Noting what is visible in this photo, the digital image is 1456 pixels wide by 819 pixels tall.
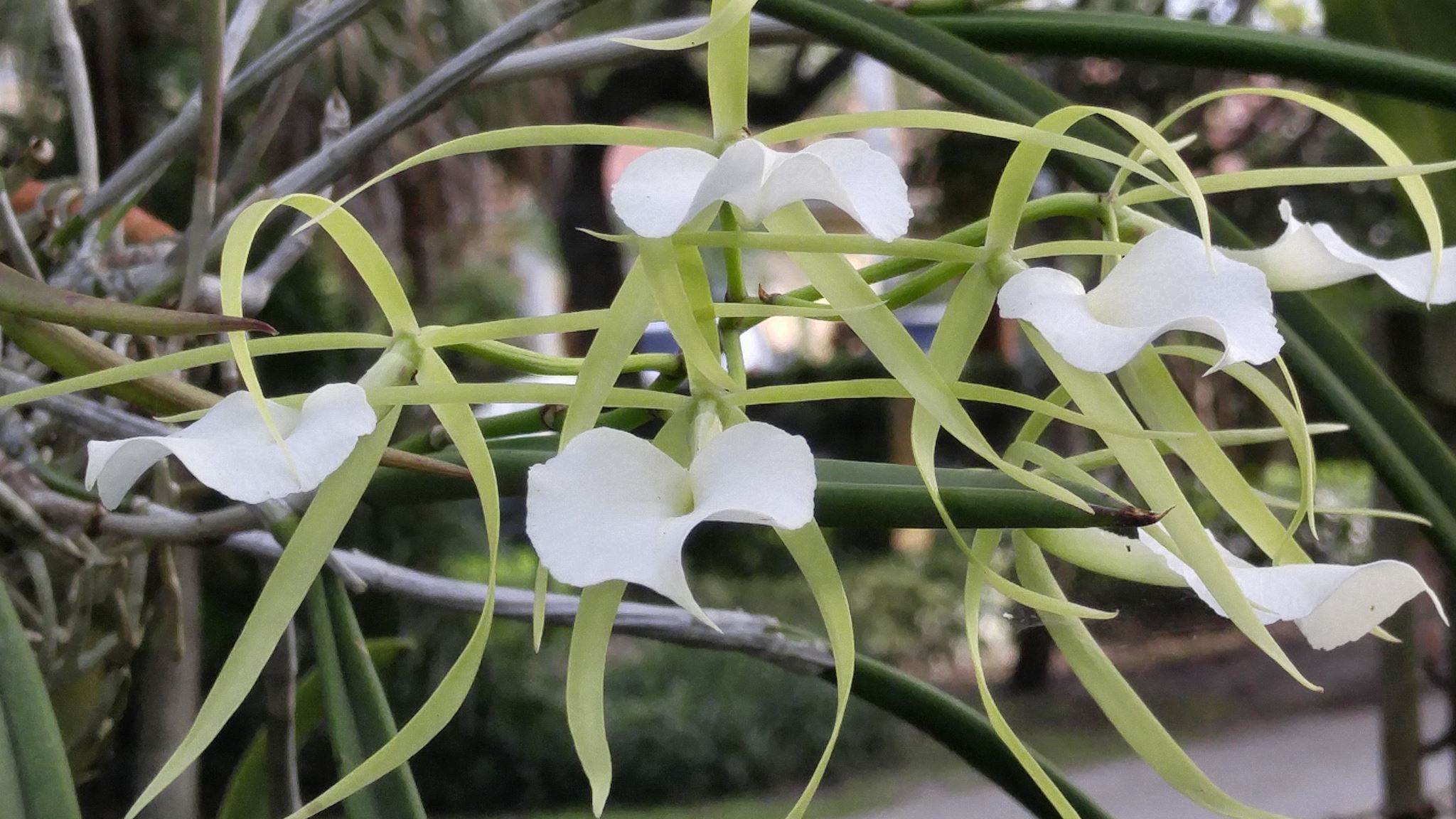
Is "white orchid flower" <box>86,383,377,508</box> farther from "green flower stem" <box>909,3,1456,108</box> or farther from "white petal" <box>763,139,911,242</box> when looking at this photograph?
"green flower stem" <box>909,3,1456,108</box>

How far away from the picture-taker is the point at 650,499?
14 centimetres

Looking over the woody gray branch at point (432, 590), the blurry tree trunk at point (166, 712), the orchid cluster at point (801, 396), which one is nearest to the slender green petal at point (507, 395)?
the orchid cluster at point (801, 396)

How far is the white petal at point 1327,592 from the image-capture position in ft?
0.45

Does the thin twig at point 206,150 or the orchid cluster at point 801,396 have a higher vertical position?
the thin twig at point 206,150

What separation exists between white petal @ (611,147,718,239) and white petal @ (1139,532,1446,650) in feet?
0.27

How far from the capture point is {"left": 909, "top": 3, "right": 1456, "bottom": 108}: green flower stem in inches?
8.9

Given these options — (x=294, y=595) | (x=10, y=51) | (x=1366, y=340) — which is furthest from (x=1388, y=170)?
(x=10, y=51)

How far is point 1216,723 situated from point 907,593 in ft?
2.23

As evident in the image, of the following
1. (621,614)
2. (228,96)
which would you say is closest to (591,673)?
(621,614)

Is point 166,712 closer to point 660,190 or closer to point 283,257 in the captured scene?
point 283,257

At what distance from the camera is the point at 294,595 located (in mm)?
147

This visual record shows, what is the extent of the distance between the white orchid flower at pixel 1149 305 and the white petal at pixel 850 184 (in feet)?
0.07

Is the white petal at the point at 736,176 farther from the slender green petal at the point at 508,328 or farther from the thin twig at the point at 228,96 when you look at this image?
the thin twig at the point at 228,96

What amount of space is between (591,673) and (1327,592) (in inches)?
4.0
